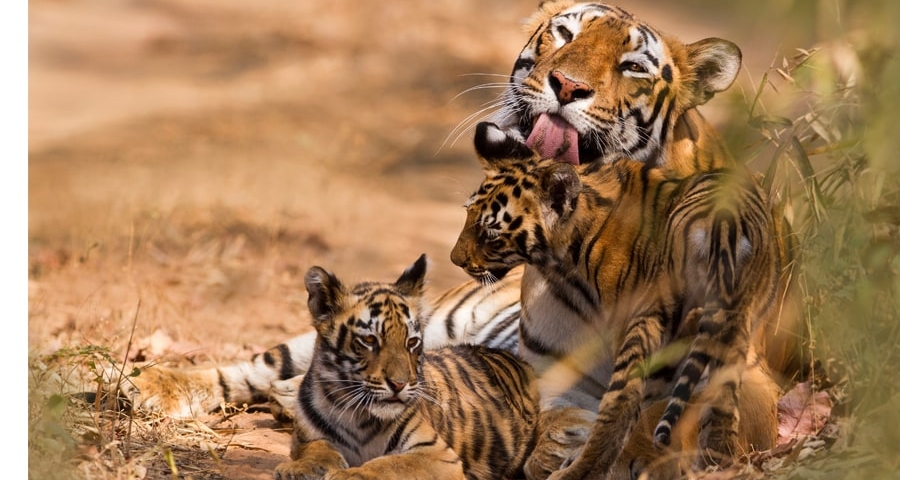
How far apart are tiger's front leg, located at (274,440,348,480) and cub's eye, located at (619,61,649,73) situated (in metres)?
1.97

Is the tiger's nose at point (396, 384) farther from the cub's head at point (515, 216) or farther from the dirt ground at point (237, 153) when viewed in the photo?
the dirt ground at point (237, 153)

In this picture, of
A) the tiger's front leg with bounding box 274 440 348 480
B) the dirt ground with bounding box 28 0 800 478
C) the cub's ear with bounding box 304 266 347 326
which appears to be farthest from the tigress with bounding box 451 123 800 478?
the dirt ground with bounding box 28 0 800 478

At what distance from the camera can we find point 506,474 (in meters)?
4.65

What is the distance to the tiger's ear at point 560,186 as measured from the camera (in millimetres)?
4312

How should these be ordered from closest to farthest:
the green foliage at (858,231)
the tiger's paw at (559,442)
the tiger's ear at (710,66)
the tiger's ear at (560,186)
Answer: the green foliage at (858,231), the tiger's ear at (560,186), the tiger's paw at (559,442), the tiger's ear at (710,66)

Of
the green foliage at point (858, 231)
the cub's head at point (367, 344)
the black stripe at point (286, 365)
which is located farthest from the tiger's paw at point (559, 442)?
the black stripe at point (286, 365)

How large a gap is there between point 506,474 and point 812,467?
1343 mm

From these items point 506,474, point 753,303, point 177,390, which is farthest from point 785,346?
point 177,390

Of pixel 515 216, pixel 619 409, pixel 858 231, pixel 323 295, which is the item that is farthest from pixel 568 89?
pixel 858 231

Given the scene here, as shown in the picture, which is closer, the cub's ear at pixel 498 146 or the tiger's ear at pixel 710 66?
the cub's ear at pixel 498 146

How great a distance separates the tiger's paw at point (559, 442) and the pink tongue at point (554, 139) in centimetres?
102

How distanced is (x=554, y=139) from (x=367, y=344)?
116cm

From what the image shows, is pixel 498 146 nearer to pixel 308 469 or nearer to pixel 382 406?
pixel 382 406

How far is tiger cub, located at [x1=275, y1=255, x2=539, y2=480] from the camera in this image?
414 cm
